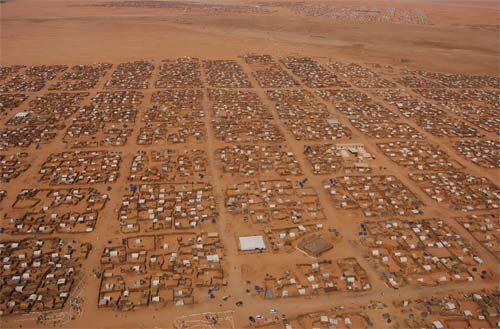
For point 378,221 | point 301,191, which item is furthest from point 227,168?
point 378,221

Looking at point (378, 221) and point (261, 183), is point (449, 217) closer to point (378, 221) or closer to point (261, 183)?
point (378, 221)

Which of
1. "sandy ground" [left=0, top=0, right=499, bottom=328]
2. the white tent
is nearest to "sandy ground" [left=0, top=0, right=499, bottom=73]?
"sandy ground" [left=0, top=0, right=499, bottom=328]

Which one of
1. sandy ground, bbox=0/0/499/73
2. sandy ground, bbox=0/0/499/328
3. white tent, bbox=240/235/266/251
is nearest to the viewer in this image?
sandy ground, bbox=0/0/499/328

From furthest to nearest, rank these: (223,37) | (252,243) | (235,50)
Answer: (223,37), (235,50), (252,243)

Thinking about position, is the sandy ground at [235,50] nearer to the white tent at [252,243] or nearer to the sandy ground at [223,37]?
the sandy ground at [223,37]

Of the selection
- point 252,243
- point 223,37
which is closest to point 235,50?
point 223,37

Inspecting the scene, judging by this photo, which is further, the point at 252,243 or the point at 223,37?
the point at 223,37

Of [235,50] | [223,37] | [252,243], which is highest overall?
[223,37]

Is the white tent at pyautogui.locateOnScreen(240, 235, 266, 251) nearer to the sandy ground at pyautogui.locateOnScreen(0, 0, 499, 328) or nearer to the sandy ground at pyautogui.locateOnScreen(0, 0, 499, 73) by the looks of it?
the sandy ground at pyautogui.locateOnScreen(0, 0, 499, 328)

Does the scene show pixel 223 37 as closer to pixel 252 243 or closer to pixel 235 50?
pixel 235 50
